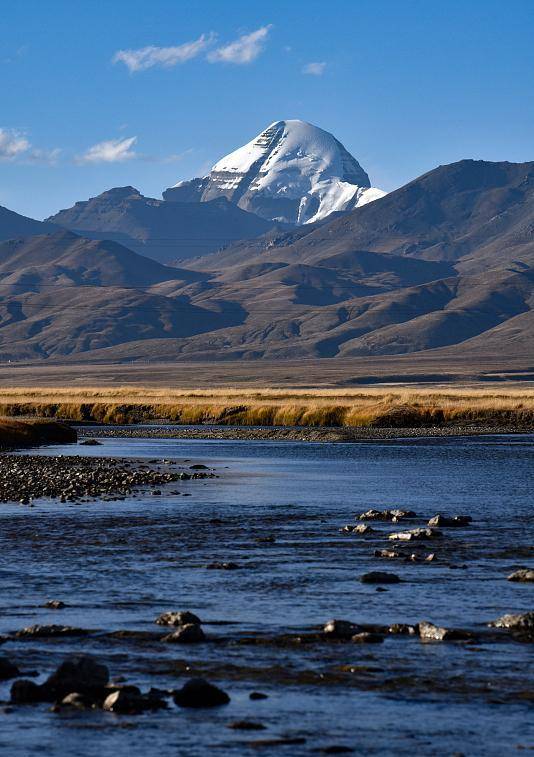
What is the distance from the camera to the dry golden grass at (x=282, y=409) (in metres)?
100

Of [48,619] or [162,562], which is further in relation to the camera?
[162,562]

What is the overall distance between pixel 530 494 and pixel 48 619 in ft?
86.5

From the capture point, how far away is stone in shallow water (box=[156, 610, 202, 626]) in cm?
2181

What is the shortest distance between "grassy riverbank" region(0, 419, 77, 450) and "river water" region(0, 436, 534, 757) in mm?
36939

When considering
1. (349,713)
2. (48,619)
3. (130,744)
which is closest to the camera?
(130,744)

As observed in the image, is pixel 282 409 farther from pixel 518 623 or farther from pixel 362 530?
pixel 518 623

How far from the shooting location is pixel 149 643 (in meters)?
20.5

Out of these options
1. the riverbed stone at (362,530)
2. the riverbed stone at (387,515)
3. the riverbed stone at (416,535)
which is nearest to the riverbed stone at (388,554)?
the riverbed stone at (416,535)

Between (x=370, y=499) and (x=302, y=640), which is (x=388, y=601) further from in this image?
(x=370, y=499)

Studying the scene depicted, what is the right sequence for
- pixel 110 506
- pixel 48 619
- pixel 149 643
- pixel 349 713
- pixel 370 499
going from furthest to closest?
pixel 370 499 → pixel 110 506 → pixel 48 619 → pixel 149 643 → pixel 349 713

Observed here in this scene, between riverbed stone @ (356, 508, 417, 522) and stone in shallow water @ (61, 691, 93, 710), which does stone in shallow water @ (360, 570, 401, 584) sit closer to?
stone in shallow water @ (61, 691, 93, 710)

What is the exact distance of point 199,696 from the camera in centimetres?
1706

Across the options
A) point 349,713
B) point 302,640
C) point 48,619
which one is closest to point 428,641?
point 302,640

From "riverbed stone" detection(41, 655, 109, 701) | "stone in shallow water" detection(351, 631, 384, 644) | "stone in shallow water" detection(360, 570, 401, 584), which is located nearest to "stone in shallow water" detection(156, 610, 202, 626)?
"stone in shallow water" detection(351, 631, 384, 644)
